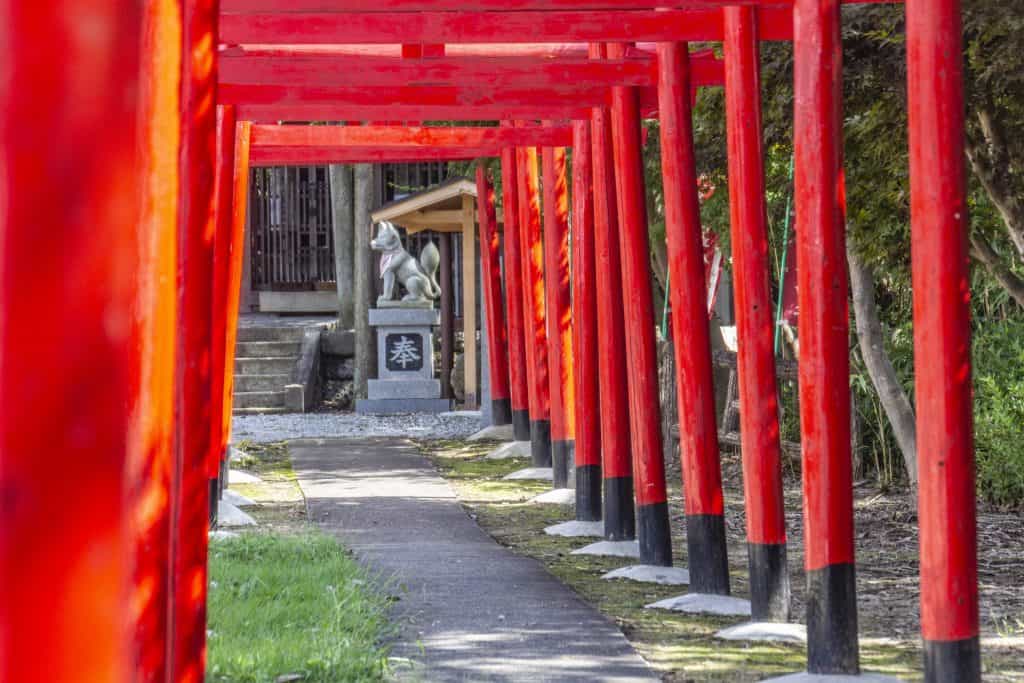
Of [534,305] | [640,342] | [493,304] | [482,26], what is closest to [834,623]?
[640,342]

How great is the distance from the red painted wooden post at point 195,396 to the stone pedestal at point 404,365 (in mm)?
15324

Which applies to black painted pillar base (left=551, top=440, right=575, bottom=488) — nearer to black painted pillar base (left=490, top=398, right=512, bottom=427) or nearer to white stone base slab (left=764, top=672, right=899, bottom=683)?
black painted pillar base (left=490, top=398, right=512, bottom=427)

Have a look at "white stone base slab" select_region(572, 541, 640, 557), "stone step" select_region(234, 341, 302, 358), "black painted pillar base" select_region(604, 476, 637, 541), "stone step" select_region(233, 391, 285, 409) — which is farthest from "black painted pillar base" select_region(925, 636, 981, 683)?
"stone step" select_region(234, 341, 302, 358)

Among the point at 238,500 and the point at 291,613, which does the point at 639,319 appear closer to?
the point at 291,613

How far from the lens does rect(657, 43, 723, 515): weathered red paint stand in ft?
23.4

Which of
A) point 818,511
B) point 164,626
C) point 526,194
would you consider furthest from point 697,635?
point 526,194

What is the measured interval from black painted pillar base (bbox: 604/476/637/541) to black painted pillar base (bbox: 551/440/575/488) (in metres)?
2.82

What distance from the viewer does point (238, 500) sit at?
1134cm

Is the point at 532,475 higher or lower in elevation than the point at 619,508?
lower

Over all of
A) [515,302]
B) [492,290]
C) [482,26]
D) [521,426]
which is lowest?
[521,426]

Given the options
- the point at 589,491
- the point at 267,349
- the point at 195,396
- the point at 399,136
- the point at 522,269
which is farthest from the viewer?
the point at 267,349

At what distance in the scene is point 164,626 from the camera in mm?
1817

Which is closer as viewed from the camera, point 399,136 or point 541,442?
point 399,136

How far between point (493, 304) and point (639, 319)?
9.12 meters
